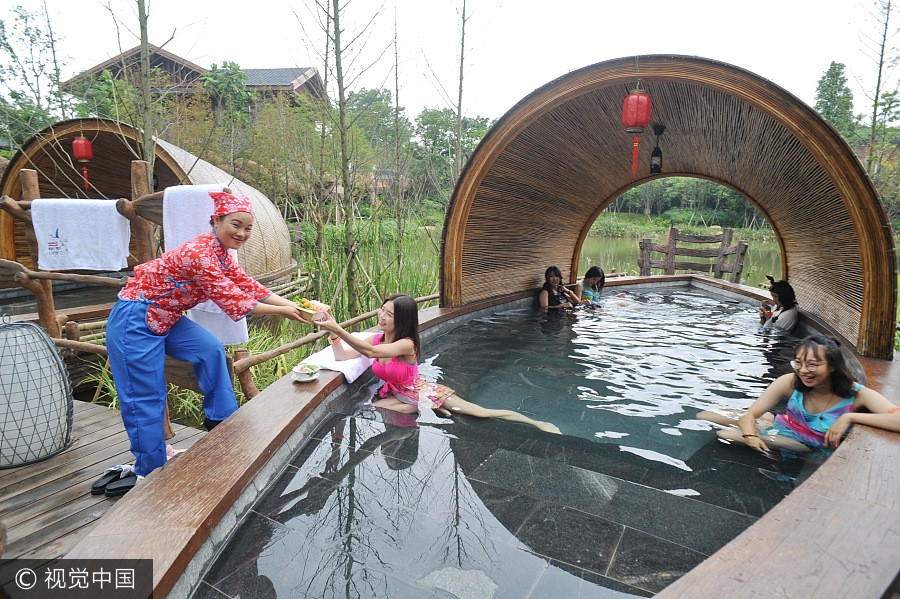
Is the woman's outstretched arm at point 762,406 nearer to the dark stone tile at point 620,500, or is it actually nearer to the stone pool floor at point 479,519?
the stone pool floor at point 479,519

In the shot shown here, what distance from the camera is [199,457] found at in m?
2.17

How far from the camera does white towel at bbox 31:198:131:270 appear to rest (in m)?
3.46

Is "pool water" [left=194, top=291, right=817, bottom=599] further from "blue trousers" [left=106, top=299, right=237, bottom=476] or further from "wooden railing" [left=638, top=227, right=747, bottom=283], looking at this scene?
"wooden railing" [left=638, top=227, right=747, bottom=283]

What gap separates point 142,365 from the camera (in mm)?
2291

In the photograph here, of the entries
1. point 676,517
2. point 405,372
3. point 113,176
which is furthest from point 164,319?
point 113,176

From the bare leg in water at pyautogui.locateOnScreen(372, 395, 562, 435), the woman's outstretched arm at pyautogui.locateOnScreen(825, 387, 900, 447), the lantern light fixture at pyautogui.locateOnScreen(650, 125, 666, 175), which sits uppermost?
the lantern light fixture at pyautogui.locateOnScreen(650, 125, 666, 175)

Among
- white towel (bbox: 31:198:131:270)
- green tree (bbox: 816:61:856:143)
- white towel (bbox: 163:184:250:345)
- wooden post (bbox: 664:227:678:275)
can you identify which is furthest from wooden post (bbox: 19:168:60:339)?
green tree (bbox: 816:61:856:143)

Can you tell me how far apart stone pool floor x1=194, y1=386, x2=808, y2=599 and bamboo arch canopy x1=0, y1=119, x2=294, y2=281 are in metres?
4.98

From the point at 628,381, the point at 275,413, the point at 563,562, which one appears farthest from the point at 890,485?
the point at 275,413

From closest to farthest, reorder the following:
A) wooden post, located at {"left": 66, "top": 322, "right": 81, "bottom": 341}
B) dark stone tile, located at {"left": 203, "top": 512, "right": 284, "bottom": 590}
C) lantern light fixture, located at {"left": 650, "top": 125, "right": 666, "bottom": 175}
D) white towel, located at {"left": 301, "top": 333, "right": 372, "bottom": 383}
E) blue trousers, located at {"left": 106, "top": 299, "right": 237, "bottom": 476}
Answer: dark stone tile, located at {"left": 203, "top": 512, "right": 284, "bottom": 590} → blue trousers, located at {"left": 106, "top": 299, "right": 237, "bottom": 476} → white towel, located at {"left": 301, "top": 333, "right": 372, "bottom": 383} → wooden post, located at {"left": 66, "top": 322, "right": 81, "bottom": 341} → lantern light fixture, located at {"left": 650, "top": 125, "right": 666, "bottom": 175}

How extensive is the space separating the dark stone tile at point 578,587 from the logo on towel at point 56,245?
12.6ft

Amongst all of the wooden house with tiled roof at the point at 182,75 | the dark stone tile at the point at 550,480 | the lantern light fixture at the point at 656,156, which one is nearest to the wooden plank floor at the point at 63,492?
the dark stone tile at the point at 550,480

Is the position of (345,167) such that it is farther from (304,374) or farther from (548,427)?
(548,427)

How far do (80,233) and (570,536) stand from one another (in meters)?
3.77
